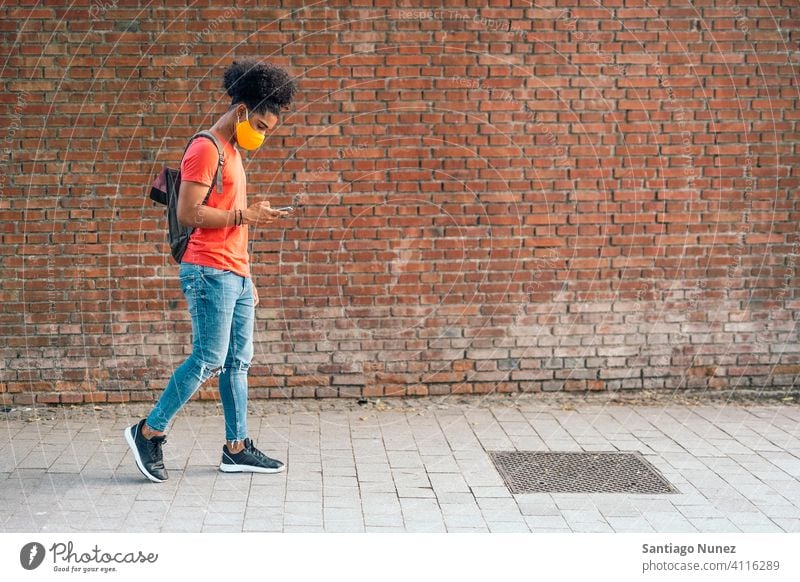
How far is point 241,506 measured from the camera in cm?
480

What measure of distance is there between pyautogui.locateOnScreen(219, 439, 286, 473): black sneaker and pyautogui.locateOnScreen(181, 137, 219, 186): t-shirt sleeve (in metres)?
1.55

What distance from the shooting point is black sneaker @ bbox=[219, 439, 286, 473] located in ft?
17.6

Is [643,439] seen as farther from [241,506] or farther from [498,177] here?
[241,506]

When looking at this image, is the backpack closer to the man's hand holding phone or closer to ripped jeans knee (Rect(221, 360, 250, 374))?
the man's hand holding phone

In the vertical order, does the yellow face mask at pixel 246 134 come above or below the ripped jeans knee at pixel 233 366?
above

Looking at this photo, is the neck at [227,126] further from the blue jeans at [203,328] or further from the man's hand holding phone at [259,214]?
the blue jeans at [203,328]

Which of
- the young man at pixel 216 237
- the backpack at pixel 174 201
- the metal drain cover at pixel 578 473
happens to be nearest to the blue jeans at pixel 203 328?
the young man at pixel 216 237

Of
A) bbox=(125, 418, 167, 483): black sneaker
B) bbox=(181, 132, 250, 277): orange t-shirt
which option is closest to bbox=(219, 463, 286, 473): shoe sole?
bbox=(125, 418, 167, 483): black sneaker

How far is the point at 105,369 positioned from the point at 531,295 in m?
3.23

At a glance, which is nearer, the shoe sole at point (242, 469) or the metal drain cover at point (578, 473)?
the metal drain cover at point (578, 473)

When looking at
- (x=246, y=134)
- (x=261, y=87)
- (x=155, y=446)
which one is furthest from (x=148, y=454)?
(x=261, y=87)

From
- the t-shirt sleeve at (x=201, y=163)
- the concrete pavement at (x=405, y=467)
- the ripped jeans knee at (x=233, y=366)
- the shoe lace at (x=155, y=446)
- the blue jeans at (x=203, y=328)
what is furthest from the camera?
the ripped jeans knee at (x=233, y=366)

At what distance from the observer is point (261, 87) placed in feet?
16.6

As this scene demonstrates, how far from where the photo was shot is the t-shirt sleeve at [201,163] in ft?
16.2
